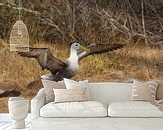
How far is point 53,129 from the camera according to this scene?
447 centimetres

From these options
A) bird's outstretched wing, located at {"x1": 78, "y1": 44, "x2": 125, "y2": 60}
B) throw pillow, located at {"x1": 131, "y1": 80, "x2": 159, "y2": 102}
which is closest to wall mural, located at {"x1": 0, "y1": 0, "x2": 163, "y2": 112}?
bird's outstretched wing, located at {"x1": 78, "y1": 44, "x2": 125, "y2": 60}

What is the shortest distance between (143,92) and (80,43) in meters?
1.40

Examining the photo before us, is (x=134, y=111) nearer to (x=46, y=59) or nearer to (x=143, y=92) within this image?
(x=143, y=92)

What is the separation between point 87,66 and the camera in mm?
5887

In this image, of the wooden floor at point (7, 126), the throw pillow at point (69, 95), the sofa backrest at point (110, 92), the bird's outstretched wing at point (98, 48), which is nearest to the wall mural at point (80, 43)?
the bird's outstretched wing at point (98, 48)

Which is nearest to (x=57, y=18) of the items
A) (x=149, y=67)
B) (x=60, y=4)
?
(x=60, y=4)

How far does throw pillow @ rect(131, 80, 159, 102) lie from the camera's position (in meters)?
4.93

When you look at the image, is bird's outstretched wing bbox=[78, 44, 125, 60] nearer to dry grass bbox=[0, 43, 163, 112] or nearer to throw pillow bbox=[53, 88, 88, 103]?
dry grass bbox=[0, 43, 163, 112]

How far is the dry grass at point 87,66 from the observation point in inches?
229

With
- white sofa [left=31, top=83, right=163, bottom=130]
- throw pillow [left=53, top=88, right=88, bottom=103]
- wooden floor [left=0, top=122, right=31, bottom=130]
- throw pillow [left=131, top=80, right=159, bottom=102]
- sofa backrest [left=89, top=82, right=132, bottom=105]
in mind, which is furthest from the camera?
sofa backrest [left=89, top=82, right=132, bottom=105]

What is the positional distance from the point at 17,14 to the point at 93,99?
1809 mm

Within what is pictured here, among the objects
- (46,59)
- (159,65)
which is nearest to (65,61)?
(46,59)

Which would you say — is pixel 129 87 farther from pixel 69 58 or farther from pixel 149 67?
pixel 69 58

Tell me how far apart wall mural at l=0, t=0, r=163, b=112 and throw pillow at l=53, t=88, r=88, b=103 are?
3.37 feet
